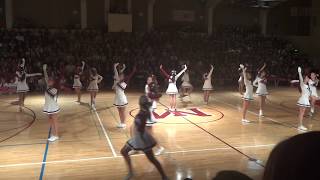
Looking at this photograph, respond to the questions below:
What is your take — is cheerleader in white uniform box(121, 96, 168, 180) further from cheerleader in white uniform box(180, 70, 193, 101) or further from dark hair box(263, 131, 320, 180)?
cheerleader in white uniform box(180, 70, 193, 101)

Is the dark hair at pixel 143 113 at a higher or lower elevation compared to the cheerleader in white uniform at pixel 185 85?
higher

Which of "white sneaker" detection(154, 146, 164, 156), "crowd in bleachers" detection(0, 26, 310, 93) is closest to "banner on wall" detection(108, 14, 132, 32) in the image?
"crowd in bleachers" detection(0, 26, 310, 93)

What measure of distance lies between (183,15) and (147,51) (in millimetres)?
5729

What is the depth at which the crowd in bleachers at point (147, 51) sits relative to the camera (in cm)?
2123

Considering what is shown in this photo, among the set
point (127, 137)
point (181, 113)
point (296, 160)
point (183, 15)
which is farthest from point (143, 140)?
point (183, 15)

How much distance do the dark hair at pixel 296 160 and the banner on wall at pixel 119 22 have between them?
80.2 ft

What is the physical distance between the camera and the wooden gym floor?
730 centimetres

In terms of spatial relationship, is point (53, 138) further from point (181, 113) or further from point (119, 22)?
point (119, 22)

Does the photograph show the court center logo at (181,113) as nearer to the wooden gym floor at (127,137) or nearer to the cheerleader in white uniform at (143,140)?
the wooden gym floor at (127,137)

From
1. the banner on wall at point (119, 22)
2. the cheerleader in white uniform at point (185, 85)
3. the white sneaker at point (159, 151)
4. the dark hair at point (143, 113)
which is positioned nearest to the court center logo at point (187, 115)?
the cheerleader in white uniform at point (185, 85)

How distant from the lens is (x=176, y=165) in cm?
762

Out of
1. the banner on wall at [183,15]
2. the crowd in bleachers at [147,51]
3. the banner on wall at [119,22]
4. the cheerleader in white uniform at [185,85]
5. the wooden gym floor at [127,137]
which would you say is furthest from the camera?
the banner on wall at [183,15]

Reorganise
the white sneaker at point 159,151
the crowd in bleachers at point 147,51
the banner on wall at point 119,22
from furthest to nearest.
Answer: the banner on wall at point 119,22, the crowd in bleachers at point 147,51, the white sneaker at point 159,151

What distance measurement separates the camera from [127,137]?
391 inches
